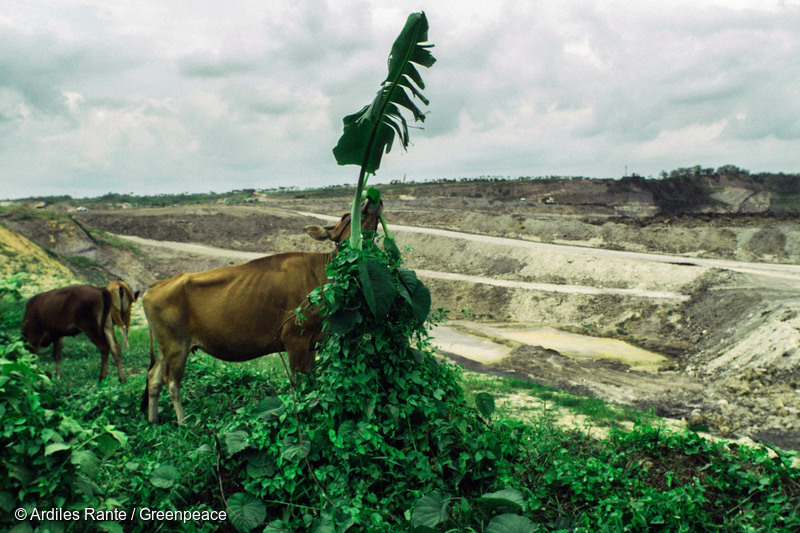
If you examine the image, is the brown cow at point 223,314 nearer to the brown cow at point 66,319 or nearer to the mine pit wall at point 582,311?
the brown cow at point 66,319

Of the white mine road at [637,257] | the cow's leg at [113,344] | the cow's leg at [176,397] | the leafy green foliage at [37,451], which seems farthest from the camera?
the white mine road at [637,257]

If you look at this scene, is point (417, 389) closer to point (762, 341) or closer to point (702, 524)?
point (702, 524)

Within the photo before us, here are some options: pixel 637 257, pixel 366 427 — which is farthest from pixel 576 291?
pixel 366 427

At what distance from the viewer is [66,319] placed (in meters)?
9.67

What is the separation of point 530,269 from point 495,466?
23.5 metres

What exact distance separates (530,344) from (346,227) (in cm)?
1220

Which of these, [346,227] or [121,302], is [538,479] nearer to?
[346,227]

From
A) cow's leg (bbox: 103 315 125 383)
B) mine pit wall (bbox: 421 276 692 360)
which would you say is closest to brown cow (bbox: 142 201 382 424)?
cow's leg (bbox: 103 315 125 383)

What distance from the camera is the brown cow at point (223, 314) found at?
238 inches

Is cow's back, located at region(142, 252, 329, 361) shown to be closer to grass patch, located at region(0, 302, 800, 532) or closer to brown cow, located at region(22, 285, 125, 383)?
grass patch, located at region(0, 302, 800, 532)

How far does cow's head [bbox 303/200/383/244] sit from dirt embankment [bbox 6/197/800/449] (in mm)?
611

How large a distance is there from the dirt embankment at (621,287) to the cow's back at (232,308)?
1711 mm

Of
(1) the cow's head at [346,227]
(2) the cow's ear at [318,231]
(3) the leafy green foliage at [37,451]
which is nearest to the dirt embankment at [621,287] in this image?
(1) the cow's head at [346,227]

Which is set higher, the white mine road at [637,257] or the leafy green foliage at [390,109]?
the leafy green foliage at [390,109]
